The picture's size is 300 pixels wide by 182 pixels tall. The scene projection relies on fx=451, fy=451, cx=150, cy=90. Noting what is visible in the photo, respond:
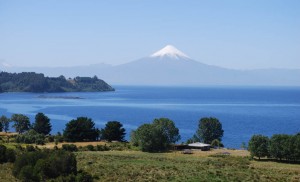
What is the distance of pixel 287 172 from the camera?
161 feet

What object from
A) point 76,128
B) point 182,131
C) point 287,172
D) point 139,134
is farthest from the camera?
point 182,131

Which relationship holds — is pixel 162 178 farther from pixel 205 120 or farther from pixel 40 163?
pixel 205 120

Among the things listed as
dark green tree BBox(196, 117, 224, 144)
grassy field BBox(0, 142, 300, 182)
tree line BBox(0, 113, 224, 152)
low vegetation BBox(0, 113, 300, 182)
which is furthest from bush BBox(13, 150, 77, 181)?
dark green tree BBox(196, 117, 224, 144)

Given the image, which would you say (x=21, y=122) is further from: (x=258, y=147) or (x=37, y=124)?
(x=258, y=147)

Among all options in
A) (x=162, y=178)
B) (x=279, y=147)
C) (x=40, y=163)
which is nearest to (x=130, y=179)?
(x=162, y=178)

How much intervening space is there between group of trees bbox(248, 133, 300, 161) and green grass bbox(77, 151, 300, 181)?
250cm

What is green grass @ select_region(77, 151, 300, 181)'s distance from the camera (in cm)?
4572

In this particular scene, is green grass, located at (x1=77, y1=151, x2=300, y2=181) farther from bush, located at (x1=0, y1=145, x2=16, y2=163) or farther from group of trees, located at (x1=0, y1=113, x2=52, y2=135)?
group of trees, located at (x1=0, y1=113, x2=52, y2=135)

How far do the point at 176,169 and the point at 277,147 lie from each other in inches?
680

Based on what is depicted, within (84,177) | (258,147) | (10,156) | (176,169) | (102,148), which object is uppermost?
(258,147)

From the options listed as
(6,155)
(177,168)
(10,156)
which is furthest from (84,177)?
(6,155)

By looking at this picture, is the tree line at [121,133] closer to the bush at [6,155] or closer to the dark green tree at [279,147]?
the dark green tree at [279,147]

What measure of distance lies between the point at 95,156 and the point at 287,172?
23.8 meters

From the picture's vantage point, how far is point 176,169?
49.6 metres
